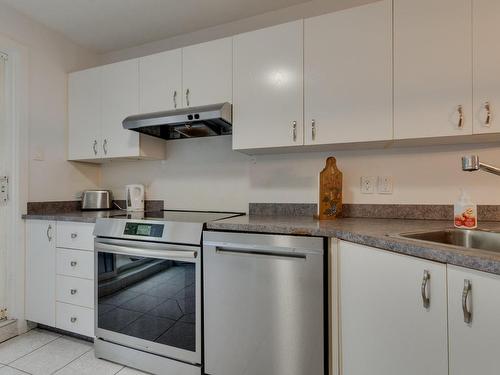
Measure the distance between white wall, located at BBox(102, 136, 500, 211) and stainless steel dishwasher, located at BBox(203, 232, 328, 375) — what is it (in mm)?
681

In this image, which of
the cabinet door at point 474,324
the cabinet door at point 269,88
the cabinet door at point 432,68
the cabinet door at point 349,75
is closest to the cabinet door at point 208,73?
the cabinet door at point 269,88

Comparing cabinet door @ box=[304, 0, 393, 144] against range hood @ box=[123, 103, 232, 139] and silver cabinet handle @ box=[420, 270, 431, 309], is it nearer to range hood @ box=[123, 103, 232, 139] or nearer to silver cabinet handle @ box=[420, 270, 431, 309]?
range hood @ box=[123, 103, 232, 139]

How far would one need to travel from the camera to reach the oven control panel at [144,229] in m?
1.52

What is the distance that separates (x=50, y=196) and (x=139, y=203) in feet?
2.32

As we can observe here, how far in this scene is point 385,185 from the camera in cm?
170

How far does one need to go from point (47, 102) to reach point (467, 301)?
113 inches

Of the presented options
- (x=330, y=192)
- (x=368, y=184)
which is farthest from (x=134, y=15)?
(x=368, y=184)

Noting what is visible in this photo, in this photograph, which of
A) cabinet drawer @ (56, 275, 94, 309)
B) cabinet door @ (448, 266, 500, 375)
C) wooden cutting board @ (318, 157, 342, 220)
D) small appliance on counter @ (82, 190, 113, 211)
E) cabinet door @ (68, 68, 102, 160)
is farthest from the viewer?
small appliance on counter @ (82, 190, 113, 211)

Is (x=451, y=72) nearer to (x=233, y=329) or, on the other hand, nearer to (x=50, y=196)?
(x=233, y=329)

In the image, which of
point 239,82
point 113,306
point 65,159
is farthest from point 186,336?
point 65,159

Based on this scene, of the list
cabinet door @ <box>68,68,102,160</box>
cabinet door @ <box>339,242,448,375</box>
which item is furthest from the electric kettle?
cabinet door @ <box>339,242,448,375</box>

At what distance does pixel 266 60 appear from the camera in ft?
5.40

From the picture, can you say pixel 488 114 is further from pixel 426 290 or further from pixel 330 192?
pixel 426 290

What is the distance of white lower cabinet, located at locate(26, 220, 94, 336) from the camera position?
1.79 meters
